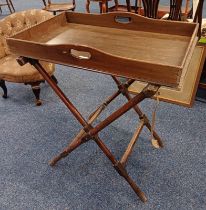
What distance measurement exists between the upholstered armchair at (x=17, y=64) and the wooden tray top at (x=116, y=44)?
0.76m

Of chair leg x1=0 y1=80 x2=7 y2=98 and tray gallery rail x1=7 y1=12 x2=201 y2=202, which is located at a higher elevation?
tray gallery rail x1=7 y1=12 x2=201 y2=202

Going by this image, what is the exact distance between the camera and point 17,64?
6.40 feet

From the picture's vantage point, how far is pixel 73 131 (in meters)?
1.77

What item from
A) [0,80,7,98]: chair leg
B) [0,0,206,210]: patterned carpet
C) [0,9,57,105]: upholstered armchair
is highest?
[0,9,57,105]: upholstered armchair

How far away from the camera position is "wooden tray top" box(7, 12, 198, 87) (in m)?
0.76

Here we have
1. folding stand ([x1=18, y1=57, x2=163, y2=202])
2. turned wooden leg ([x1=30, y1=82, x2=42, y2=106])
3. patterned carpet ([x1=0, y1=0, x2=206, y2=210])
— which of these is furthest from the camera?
turned wooden leg ([x1=30, y1=82, x2=42, y2=106])

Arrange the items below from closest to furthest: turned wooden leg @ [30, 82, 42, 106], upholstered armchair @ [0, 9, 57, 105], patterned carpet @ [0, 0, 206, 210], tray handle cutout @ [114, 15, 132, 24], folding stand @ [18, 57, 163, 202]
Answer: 1. folding stand @ [18, 57, 163, 202]
2. tray handle cutout @ [114, 15, 132, 24]
3. patterned carpet @ [0, 0, 206, 210]
4. upholstered armchair @ [0, 9, 57, 105]
5. turned wooden leg @ [30, 82, 42, 106]

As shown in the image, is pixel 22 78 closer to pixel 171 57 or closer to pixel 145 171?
pixel 145 171

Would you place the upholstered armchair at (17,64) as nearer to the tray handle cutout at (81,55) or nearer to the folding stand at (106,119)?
the folding stand at (106,119)

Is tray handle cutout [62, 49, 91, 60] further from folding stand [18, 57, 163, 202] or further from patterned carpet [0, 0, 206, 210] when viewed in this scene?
patterned carpet [0, 0, 206, 210]

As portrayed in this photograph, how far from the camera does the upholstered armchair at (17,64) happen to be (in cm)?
186

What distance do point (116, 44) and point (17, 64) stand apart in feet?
4.02

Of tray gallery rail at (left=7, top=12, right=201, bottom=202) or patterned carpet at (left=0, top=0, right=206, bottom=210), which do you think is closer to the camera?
tray gallery rail at (left=7, top=12, right=201, bottom=202)

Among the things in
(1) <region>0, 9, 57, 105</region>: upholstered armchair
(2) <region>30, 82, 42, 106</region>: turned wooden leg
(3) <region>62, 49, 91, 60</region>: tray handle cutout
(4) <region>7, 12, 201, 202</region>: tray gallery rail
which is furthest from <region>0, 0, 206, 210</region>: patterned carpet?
(3) <region>62, 49, 91, 60</region>: tray handle cutout
